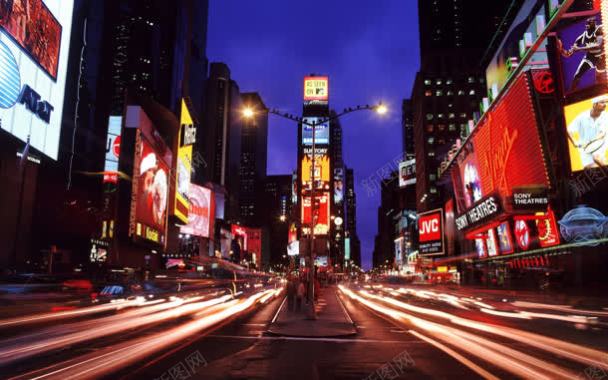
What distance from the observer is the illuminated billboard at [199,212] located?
10332 centimetres

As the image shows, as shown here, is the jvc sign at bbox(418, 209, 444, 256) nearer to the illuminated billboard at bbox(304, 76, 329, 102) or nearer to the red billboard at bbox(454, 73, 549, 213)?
the red billboard at bbox(454, 73, 549, 213)

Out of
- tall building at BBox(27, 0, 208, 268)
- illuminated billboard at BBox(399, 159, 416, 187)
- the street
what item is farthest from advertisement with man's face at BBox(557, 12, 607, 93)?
illuminated billboard at BBox(399, 159, 416, 187)

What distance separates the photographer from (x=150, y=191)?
64.2m

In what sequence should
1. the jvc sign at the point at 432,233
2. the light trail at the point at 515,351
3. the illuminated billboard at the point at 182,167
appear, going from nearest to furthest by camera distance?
the light trail at the point at 515,351 < the illuminated billboard at the point at 182,167 < the jvc sign at the point at 432,233

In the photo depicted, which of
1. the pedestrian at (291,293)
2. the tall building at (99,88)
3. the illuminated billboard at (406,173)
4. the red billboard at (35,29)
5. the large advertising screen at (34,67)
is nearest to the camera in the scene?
the pedestrian at (291,293)

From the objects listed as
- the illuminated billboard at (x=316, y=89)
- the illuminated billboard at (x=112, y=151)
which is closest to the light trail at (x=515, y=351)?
the illuminated billboard at (x=112, y=151)

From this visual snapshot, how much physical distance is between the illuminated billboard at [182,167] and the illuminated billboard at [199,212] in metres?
12.1

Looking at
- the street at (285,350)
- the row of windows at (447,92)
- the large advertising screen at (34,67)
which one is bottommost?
the street at (285,350)

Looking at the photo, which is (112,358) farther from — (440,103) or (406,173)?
(440,103)

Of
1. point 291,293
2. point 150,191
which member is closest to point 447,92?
point 150,191

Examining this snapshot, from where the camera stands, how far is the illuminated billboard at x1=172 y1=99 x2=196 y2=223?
8267cm

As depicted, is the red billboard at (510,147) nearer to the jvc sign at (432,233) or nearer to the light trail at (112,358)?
the light trail at (112,358)

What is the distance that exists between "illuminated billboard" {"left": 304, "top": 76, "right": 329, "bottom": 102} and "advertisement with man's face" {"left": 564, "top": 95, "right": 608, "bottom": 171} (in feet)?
299

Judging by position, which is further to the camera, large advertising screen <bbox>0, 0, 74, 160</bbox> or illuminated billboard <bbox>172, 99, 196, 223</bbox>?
illuminated billboard <bbox>172, 99, 196, 223</bbox>
